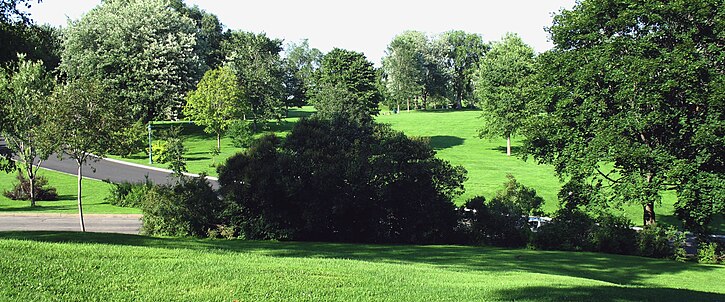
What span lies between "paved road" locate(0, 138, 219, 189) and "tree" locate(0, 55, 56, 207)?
8333 millimetres

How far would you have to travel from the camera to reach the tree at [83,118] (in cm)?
2380

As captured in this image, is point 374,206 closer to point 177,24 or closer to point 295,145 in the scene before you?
point 295,145

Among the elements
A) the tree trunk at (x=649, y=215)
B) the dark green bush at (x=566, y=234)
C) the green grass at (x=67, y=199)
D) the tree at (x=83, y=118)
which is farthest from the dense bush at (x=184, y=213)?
the tree trunk at (x=649, y=215)

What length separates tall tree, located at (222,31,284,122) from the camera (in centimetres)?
6500

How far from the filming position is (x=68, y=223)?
89.8 ft

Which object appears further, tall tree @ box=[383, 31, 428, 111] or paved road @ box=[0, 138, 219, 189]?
tall tree @ box=[383, 31, 428, 111]

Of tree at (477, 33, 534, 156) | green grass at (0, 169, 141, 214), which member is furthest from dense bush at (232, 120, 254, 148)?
tree at (477, 33, 534, 156)

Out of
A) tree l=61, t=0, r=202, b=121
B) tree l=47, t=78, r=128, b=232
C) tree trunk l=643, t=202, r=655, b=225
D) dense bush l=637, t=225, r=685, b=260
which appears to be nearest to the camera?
dense bush l=637, t=225, r=685, b=260

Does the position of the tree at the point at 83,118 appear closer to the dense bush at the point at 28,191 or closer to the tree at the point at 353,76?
the dense bush at the point at 28,191

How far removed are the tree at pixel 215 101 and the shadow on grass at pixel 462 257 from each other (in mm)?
36786

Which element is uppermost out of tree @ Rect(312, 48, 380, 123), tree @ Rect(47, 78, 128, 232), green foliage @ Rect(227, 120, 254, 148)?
tree @ Rect(312, 48, 380, 123)

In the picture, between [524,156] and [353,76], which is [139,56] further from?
[524,156]

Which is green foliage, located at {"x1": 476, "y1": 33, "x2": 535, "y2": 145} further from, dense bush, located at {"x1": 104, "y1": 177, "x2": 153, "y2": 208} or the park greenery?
dense bush, located at {"x1": 104, "y1": 177, "x2": 153, "y2": 208}

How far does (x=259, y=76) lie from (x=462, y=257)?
168 feet
